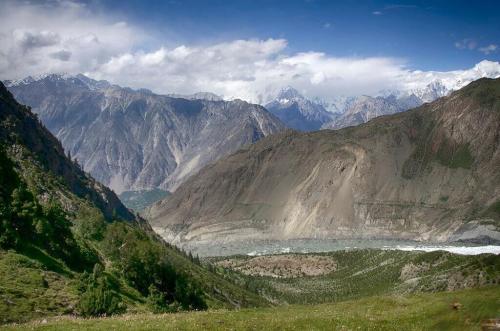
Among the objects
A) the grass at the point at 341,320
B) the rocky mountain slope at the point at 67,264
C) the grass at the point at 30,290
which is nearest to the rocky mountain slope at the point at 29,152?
the rocky mountain slope at the point at 67,264

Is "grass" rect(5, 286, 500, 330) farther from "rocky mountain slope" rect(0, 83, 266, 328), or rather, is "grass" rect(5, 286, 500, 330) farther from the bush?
the bush

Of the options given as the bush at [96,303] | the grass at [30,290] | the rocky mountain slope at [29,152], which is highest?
the rocky mountain slope at [29,152]

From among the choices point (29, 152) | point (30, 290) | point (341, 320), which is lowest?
point (341, 320)

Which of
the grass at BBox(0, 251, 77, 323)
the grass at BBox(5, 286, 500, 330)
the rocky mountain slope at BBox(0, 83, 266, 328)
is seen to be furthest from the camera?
the rocky mountain slope at BBox(0, 83, 266, 328)

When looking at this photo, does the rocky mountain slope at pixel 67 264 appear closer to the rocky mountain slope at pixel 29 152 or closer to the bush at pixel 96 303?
the bush at pixel 96 303

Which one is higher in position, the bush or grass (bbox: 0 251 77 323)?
grass (bbox: 0 251 77 323)

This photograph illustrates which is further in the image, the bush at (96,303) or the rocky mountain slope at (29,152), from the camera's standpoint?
the rocky mountain slope at (29,152)

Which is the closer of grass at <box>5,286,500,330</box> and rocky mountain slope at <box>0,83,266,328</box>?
grass at <box>5,286,500,330</box>

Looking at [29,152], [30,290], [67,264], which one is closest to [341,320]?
[30,290]

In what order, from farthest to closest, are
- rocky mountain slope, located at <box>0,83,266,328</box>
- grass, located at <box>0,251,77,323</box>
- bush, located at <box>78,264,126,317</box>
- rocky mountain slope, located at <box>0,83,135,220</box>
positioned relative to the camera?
rocky mountain slope, located at <box>0,83,135,220</box>, rocky mountain slope, located at <box>0,83,266,328</box>, bush, located at <box>78,264,126,317</box>, grass, located at <box>0,251,77,323</box>

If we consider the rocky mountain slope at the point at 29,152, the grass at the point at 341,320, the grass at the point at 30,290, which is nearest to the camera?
the grass at the point at 341,320

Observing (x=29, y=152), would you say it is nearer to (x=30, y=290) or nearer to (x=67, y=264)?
(x=67, y=264)

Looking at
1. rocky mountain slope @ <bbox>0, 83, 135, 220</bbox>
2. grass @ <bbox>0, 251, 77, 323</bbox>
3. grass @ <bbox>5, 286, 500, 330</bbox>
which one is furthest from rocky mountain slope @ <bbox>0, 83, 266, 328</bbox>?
grass @ <bbox>5, 286, 500, 330</bbox>

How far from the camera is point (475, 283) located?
402 feet
